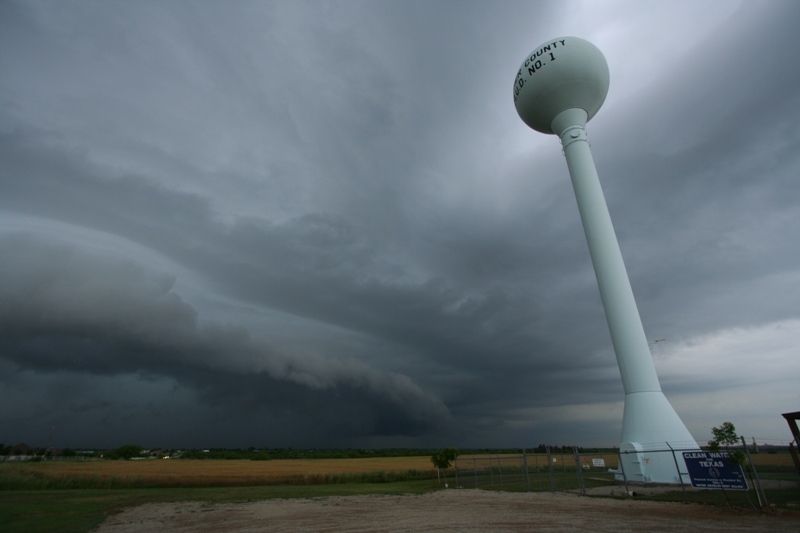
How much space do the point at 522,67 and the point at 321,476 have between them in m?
42.2

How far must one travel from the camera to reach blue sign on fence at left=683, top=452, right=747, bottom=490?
15.4 meters

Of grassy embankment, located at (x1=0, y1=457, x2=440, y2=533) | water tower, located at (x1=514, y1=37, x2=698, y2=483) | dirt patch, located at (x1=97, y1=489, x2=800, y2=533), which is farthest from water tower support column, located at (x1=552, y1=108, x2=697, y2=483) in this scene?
grassy embankment, located at (x1=0, y1=457, x2=440, y2=533)

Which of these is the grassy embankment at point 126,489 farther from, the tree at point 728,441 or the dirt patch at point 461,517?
the tree at point 728,441

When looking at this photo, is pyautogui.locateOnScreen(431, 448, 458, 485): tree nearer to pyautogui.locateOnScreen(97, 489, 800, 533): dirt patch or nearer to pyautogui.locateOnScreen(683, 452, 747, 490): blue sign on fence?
pyautogui.locateOnScreen(97, 489, 800, 533): dirt patch

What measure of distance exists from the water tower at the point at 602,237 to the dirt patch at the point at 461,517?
451cm

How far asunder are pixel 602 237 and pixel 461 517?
17.4m

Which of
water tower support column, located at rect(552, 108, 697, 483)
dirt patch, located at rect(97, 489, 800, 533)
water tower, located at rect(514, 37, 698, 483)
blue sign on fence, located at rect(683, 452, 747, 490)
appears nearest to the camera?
dirt patch, located at rect(97, 489, 800, 533)

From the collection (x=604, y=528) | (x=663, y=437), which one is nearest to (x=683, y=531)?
→ (x=604, y=528)

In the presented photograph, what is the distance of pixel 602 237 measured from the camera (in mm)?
24344

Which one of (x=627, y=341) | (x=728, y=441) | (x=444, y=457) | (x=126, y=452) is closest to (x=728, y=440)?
(x=728, y=441)

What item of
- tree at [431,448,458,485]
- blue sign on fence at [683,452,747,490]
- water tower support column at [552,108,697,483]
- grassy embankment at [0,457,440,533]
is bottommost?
grassy embankment at [0,457,440,533]

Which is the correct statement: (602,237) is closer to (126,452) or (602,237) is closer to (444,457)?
(444,457)

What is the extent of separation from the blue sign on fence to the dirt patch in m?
1.48

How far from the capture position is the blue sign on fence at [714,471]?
608 inches
